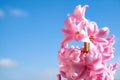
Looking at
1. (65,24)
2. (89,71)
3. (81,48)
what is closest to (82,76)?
(89,71)

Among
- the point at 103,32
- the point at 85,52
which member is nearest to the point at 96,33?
the point at 103,32

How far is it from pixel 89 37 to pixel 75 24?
0.18 meters

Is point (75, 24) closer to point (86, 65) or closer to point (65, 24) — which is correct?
point (65, 24)

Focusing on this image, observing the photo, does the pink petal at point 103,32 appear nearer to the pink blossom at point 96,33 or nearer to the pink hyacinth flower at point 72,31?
the pink blossom at point 96,33

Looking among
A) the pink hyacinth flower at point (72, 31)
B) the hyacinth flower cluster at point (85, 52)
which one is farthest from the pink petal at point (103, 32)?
the pink hyacinth flower at point (72, 31)

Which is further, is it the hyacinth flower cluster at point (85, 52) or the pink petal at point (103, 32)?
the pink petal at point (103, 32)

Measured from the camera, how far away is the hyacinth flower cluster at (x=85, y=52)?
315 centimetres

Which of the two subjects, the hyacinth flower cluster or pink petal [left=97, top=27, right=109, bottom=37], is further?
pink petal [left=97, top=27, right=109, bottom=37]

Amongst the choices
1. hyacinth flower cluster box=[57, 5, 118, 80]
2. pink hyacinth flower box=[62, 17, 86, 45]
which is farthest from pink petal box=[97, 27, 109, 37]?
pink hyacinth flower box=[62, 17, 86, 45]

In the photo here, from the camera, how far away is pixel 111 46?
10.8ft

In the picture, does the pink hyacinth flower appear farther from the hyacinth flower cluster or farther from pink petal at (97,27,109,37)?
pink petal at (97,27,109,37)

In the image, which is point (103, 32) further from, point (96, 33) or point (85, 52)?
point (85, 52)

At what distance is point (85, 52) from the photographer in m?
3.24

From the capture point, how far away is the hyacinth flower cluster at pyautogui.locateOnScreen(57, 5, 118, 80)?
10.3 ft
